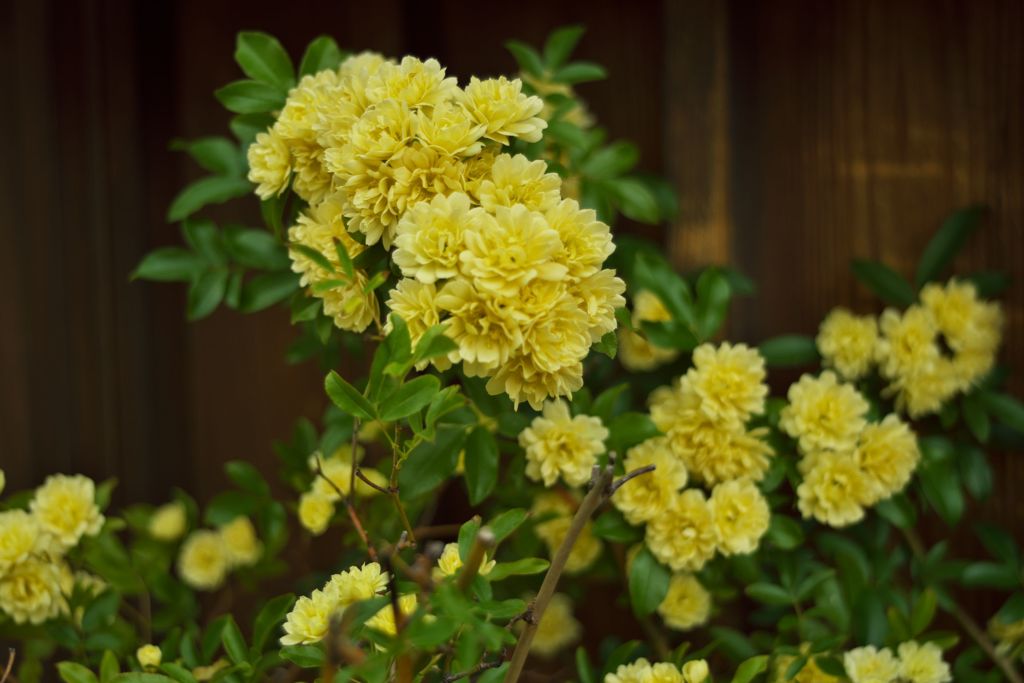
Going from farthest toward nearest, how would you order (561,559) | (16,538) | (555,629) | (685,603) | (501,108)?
(555,629) < (685,603) < (16,538) < (501,108) < (561,559)

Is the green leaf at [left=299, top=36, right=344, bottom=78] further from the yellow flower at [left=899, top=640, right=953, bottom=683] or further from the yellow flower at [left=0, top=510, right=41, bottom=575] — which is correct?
the yellow flower at [left=899, top=640, right=953, bottom=683]

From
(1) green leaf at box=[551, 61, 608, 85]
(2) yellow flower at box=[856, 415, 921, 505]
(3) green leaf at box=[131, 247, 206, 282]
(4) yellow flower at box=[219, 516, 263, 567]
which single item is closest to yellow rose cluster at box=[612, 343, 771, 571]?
(2) yellow flower at box=[856, 415, 921, 505]

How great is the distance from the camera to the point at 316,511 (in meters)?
1.34

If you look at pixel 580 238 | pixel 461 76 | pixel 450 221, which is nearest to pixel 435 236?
pixel 450 221

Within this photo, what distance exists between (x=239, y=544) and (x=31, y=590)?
0.44 meters

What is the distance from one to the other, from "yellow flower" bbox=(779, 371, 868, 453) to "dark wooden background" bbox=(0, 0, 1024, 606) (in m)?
0.32

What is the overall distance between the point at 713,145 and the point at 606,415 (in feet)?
1.64

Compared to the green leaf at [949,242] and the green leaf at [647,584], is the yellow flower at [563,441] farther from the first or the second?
the green leaf at [949,242]

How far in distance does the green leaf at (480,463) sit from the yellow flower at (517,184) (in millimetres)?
329

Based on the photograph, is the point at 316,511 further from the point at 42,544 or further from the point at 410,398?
the point at 410,398

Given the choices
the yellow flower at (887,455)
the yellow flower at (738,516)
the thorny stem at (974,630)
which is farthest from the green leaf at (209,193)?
the thorny stem at (974,630)

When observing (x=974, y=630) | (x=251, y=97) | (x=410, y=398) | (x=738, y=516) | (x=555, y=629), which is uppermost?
(x=251, y=97)

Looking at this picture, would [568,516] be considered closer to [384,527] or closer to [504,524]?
[384,527]

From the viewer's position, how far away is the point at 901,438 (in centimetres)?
124
